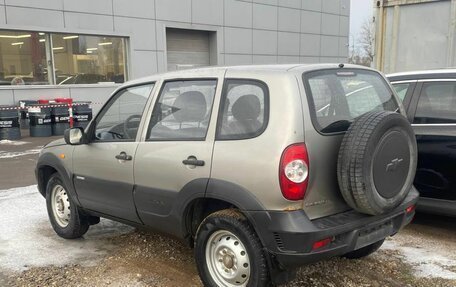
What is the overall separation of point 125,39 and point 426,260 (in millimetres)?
15162

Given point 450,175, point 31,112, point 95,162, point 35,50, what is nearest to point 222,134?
point 95,162

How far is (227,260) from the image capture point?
3.44 meters

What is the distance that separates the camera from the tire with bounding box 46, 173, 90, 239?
492cm

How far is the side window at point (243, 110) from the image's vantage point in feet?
10.6

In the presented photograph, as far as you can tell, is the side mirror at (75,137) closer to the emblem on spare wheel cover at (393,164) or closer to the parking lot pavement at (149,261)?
→ the parking lot pavement at (149,261)

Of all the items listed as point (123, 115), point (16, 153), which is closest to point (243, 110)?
point (123, 115)

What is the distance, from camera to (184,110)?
3.80 metres

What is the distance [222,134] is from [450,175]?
258cm

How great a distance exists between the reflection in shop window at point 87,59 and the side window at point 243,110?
13727 mm

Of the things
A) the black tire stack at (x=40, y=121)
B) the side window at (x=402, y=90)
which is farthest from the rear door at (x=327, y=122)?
the black tire stack at (x=40, y=121)

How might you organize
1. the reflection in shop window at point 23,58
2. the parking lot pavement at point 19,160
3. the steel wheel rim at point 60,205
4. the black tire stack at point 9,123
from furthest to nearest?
1. the reflection in shop window at point 23,58
2. the black tire stack at point 9,123
3. the parking lot pavement at point 19,160
4. the steel wheel rim at point 60,205

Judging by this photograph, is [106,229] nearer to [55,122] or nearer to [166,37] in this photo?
[55,122]

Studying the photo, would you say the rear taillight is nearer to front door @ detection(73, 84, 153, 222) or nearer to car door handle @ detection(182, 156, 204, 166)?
car door handle @ detection(182, 156, 204, 166)

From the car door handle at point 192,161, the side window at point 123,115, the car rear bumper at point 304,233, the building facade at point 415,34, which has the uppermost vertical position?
the building facade at point 415,34
